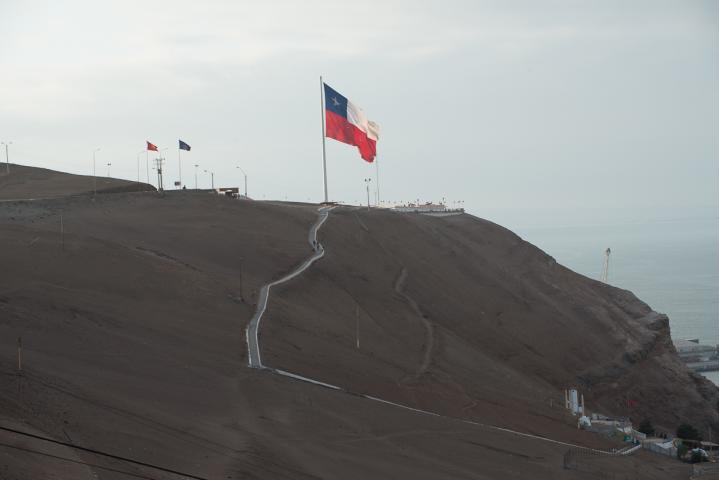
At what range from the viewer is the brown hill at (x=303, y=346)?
23.0 meters

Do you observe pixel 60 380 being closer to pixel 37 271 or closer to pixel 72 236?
pixel 37 271

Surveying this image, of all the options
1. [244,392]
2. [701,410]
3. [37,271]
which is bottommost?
[701,410]

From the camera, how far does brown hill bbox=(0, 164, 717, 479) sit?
23.0 metres

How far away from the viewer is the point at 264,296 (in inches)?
1592

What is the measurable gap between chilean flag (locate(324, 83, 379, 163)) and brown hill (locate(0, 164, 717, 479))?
4857 millimetres

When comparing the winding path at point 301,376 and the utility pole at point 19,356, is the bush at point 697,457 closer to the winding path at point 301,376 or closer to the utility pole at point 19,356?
the winding path at point 301,376

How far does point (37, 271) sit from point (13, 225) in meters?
7.22

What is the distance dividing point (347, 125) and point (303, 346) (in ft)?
76.8

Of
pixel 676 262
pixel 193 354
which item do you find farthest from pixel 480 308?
pixel 676 262

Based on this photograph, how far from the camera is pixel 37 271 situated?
116 feet

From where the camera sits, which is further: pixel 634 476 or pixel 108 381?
pixel 634 476

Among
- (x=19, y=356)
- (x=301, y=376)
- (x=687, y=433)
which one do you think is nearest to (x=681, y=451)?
(x=687, y=433)

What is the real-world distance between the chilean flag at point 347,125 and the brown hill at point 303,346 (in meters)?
4.86

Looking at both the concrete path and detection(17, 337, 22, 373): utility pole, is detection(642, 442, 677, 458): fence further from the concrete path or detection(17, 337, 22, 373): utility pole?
detection(17, 337, 22, 373): utility pole
